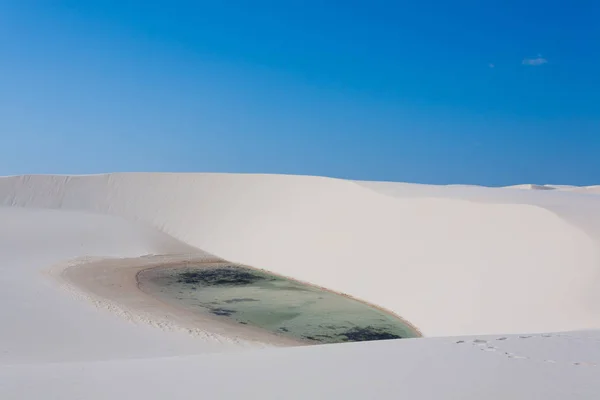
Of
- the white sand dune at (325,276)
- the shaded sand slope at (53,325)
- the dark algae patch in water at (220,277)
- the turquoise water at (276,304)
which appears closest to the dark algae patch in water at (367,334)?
the turquoise water at (276,304)

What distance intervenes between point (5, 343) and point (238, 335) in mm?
3406

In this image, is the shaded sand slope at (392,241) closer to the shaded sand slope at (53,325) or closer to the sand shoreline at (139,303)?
the sand shoreline at (139,303)

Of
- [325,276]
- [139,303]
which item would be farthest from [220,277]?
[139,303]

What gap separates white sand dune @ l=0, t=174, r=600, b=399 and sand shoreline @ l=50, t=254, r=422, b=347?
0.33 m

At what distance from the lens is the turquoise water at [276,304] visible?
8.88 metres

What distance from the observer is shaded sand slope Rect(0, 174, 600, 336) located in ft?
26.6

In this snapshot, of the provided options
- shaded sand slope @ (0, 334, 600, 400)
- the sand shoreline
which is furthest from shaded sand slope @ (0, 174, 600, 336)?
shaded sand slope @ (0, 334, 600, 400)

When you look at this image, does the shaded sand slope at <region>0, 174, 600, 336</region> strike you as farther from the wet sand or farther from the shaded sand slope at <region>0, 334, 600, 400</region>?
the shaded sand slope at <region>0, 334, 600, 400</region>

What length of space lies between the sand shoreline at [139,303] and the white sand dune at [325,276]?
1.09 feet

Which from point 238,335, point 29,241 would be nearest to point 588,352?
point 238,335

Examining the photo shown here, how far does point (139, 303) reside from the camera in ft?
33.6

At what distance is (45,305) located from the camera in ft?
28.6

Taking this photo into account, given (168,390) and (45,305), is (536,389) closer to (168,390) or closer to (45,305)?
(168,390)

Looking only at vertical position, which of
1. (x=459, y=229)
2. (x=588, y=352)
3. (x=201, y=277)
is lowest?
(x=588, y=352)
